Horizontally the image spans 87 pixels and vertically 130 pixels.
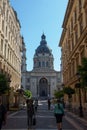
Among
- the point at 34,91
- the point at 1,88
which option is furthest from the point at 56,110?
the point at 34,91

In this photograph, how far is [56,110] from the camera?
13828mm

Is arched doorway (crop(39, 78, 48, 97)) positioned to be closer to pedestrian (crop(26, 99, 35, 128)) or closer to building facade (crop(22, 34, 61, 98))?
building facade (crop(22, 34, 61, 98))

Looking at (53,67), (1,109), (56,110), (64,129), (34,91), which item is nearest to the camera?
(1,109)


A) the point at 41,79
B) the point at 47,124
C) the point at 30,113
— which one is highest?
the point at 41,79

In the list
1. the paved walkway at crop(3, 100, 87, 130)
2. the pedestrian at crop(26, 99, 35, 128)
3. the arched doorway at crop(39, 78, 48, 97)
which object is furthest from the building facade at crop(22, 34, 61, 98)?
the pedestrian at crop(26, 99, 35, 128)

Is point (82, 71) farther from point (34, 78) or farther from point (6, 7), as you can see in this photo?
point (34, 78)

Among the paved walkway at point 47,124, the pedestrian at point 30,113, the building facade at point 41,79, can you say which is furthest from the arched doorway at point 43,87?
the pedestrian at point 30,113

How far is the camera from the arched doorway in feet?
440

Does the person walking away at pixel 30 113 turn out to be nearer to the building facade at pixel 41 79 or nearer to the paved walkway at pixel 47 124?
the paved walkway at pixel 47 124

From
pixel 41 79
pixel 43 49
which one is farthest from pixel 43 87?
pixel 43 49

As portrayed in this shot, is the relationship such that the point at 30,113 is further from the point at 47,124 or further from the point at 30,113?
the point at 47,124

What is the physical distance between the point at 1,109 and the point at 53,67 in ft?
421

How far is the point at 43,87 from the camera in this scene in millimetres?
135125

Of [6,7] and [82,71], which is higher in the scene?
[6,7]
